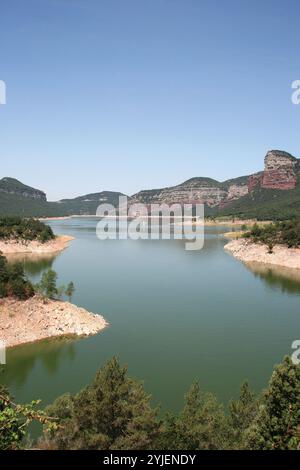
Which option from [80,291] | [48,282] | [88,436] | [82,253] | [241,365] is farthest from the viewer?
[82,253]

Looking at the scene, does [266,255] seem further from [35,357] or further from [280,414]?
[280,414]

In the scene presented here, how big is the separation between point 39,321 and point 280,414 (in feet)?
67.3

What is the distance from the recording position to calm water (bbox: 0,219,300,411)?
21781mm

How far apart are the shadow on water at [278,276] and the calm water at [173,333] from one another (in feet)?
0.46

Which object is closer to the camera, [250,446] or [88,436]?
[250,446]

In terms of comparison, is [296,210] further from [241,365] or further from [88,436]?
[88,436]

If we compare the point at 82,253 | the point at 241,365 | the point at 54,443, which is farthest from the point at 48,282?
the point at 82,253

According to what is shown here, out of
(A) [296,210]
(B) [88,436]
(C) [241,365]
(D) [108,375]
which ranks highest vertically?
(A) [296,210]

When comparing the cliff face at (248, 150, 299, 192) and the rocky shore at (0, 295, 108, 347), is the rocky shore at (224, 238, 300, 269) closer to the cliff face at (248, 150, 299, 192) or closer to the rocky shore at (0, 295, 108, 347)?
the rocky shore at (0, 295, 108, 347)

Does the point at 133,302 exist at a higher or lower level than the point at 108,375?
lower

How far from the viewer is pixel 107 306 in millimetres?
36000

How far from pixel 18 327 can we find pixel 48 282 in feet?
17.2

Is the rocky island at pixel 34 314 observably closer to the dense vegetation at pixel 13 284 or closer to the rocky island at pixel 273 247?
the dense vegetation at pixel 13 284

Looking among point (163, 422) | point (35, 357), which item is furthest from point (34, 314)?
point (163, 422)
